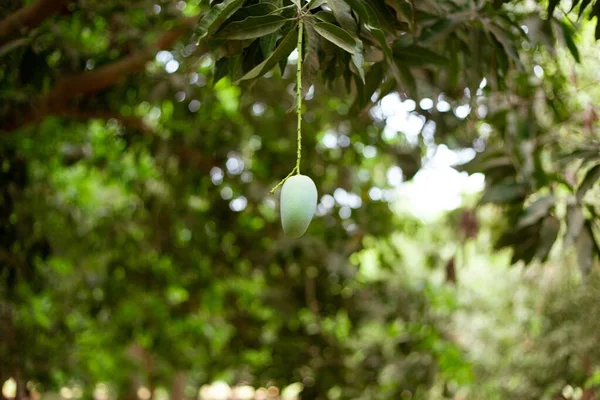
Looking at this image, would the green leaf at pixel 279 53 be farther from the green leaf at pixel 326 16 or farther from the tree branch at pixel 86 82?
the tree branch at pixel 86 82

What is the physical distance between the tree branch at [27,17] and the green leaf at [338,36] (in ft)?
3.59

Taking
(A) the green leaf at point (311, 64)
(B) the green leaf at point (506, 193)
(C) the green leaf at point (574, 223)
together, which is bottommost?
(B) the green leaf at point (506, 193)

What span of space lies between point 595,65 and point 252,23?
2.00 m

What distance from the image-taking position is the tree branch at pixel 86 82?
87.4 inches

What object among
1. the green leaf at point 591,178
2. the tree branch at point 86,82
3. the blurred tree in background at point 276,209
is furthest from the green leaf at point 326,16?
the tree branch at point 86,82

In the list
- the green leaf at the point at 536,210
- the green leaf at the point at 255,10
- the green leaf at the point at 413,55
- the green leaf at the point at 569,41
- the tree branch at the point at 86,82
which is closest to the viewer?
the green leaf at the point at 255,10

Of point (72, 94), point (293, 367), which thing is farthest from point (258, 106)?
point (293, 367)

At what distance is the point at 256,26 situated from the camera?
0.89 m

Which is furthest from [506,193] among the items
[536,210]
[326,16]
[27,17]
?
[27,17]

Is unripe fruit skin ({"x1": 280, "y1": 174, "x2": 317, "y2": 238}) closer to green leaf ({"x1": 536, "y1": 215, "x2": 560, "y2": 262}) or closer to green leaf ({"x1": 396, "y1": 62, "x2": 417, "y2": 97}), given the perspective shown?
green leaf ({"x1": 396, "y1": 62, "x2": 417, "y2": 97})

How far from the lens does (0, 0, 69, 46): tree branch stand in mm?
1707

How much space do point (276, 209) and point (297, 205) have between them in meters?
1.83

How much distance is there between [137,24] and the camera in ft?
8.34

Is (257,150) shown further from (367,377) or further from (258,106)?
(367,377)
